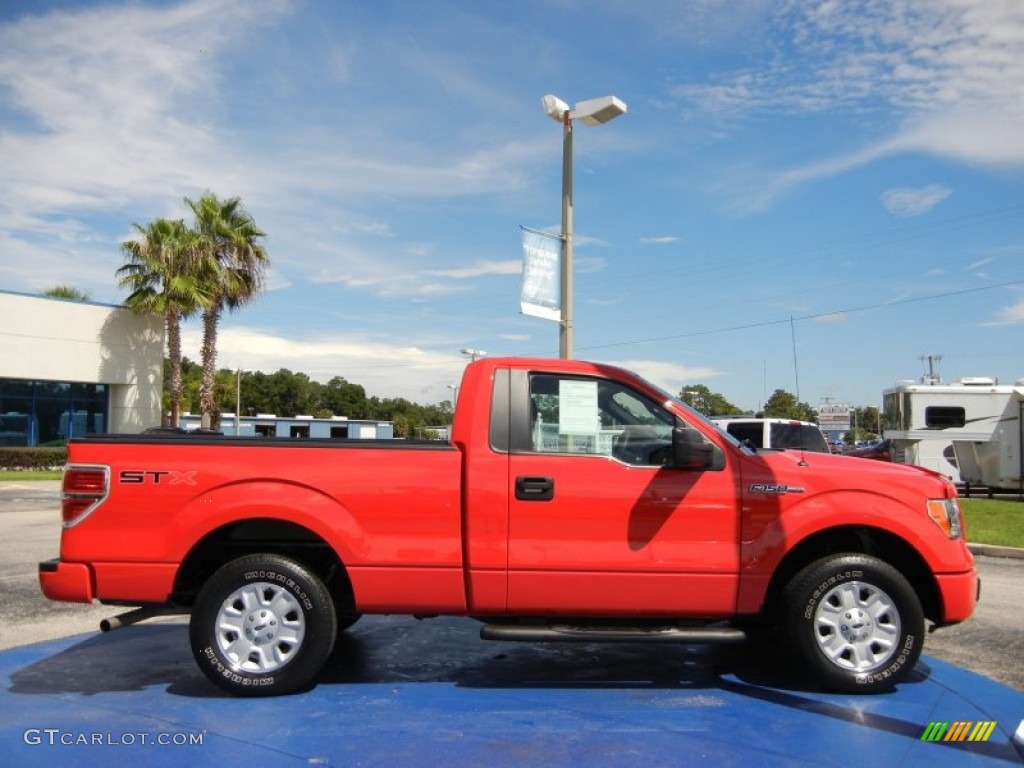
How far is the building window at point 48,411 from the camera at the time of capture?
28188mm

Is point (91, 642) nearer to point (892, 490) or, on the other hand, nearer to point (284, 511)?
point (284, 511)

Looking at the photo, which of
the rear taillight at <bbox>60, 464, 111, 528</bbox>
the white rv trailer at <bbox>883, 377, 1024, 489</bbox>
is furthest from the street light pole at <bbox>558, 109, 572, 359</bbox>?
the white rv trailer at <bbox>883, 377, 1024, 489</bbox>

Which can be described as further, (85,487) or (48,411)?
(48,411)

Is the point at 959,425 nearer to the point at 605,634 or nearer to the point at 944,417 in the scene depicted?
the point at 944,417

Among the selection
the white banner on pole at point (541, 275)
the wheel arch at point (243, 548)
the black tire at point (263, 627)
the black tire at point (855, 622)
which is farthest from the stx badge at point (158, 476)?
the white banner on pole at point (541, 275)

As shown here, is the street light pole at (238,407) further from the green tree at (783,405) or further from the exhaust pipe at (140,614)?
the green tree at (783,405)

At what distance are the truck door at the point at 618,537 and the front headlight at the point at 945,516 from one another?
1.15 metres

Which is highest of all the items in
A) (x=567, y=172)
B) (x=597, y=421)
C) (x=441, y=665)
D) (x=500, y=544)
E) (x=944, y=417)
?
(x=567, y=172)

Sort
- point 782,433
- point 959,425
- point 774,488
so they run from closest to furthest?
1. point 774,488
2. point 782,433
3. point 959,425

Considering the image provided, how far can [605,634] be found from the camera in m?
4.71

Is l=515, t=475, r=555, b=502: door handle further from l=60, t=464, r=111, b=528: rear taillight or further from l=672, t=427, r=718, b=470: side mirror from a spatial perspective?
l=60, t=464, r=111, b=528: rear taillight

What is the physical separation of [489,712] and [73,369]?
28.2m
